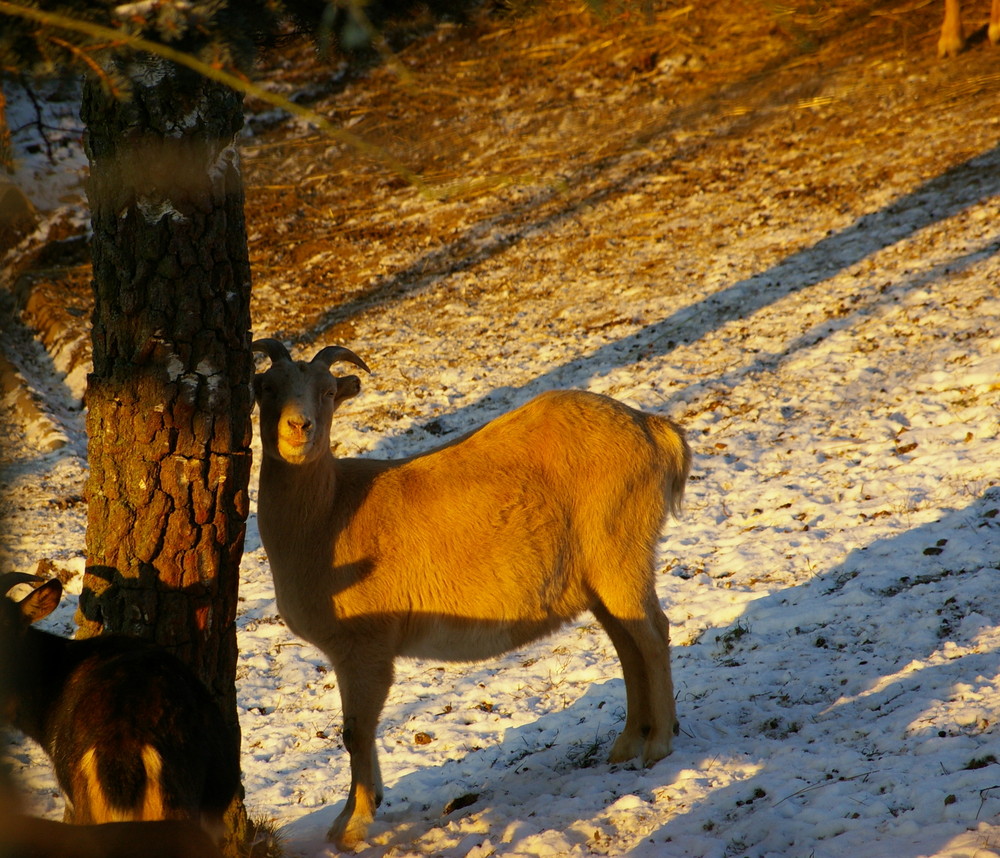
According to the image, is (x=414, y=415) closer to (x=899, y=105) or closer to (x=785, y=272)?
(x=785, y=272)

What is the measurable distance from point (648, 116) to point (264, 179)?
23.5ft

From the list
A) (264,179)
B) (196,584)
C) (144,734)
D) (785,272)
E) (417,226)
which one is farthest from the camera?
(264,179)

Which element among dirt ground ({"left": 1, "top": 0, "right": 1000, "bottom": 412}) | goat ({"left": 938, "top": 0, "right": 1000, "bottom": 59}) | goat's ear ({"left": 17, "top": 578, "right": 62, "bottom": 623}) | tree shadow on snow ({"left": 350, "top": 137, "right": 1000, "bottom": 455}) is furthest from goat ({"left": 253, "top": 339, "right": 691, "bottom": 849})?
goat ({"left": 938, "top": 0, "right": 1000, "bottom": 59})

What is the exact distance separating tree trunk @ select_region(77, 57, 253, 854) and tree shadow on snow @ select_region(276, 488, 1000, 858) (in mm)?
1490

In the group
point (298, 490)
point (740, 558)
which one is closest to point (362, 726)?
point (298, 490)

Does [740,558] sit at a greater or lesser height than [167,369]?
lesser

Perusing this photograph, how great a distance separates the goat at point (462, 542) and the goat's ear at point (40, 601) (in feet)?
4.33

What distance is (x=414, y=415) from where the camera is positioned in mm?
10703

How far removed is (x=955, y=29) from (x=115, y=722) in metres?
17.4

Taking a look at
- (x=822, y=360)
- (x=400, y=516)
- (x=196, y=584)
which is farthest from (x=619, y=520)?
(x=822, y=360)

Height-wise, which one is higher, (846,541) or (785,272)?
(785,272)

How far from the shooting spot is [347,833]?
4.79 m

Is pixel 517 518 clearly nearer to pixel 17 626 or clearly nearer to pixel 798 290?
pixel 17 626

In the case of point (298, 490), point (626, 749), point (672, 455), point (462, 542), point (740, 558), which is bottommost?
point (740, 558)
